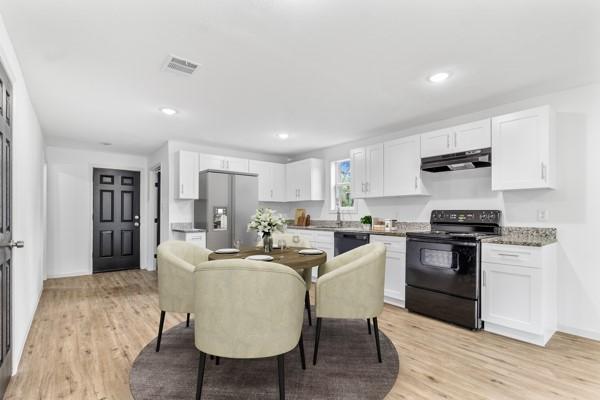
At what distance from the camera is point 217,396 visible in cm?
196

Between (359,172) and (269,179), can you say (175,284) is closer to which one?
(359,172)

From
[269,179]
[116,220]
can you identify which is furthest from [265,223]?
[116,220]

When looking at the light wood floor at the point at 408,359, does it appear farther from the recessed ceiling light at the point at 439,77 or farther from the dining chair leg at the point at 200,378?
the recessed ceiling light at the point at 439,77

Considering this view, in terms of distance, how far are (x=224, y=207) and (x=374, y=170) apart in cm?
237

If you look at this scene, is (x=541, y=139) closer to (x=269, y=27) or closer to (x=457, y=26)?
(x=457, y=26)

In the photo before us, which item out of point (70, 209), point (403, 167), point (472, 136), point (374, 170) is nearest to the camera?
point (472, 136)

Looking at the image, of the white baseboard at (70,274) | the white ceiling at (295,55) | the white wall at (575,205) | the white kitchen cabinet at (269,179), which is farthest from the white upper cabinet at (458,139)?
the white baseboard at (70,274)

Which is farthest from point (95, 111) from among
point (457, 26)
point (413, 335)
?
point (413, 335)

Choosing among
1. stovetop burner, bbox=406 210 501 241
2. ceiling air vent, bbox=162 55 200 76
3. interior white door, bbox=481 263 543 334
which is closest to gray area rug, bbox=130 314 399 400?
interior white door, bbox=481 263 543 334

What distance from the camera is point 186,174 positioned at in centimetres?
509

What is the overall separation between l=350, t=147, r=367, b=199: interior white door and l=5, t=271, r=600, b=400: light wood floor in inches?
70.0

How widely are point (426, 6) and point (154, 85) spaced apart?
7.78 feet

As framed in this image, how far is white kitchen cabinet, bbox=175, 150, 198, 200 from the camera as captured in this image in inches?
199

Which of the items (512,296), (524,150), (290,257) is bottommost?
(512,296)
